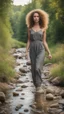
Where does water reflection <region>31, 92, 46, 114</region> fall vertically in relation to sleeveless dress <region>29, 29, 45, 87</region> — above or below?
below

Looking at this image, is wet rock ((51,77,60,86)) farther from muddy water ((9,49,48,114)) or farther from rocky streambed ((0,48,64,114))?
muddy water ((9,49,48,114))

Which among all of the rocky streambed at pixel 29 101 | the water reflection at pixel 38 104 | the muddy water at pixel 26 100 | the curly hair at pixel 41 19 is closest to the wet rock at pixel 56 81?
the rocky streambed at pixel 29 101

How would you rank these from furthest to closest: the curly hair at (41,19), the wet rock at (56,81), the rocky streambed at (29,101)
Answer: the wet rock at (56,81) → the curly hair at (41,19) → the rocky streambed at (29,101)

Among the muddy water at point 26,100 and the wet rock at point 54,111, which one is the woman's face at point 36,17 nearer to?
the muddy water at point 26,100

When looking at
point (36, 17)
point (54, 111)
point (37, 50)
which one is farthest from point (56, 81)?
point (54, 111)

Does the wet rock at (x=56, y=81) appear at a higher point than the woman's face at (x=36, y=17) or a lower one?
lower

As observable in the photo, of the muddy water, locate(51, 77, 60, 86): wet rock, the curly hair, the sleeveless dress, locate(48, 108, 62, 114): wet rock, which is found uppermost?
the curly hair

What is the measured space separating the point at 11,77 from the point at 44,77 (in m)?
1.48

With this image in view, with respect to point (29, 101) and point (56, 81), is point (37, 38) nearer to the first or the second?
point (29, 101)

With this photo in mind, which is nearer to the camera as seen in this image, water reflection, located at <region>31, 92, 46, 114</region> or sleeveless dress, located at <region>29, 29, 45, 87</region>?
water reflection, located at <region>31, 92, 46, 114</region>

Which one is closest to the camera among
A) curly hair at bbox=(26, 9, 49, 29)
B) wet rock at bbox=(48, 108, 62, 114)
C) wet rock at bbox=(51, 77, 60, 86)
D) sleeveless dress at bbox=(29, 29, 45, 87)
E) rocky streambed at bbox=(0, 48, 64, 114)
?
wet rock at bbox=(48, 108, 62, 114)

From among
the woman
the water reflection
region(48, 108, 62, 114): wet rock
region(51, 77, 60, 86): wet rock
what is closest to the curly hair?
the woman

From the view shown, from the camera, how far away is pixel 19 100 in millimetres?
7430

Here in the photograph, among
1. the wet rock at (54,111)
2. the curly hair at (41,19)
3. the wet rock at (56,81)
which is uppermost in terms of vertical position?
the curly hair at (41,19)
